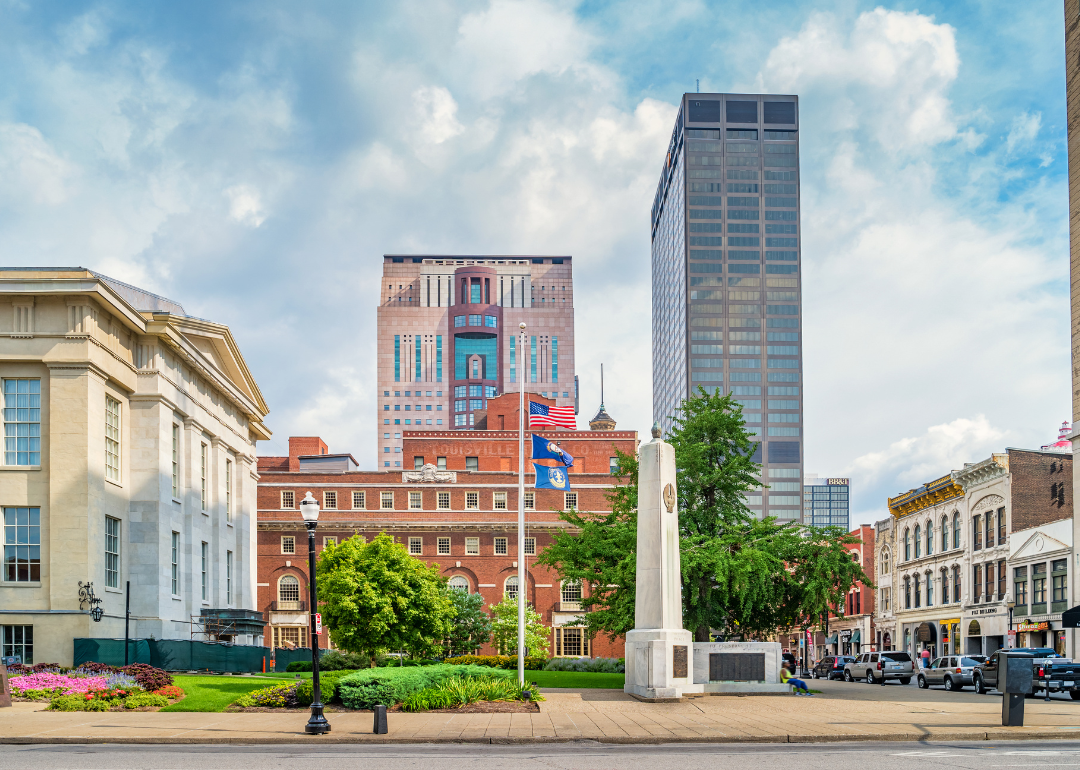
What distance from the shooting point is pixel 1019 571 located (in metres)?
62.9

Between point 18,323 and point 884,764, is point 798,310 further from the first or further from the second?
point 884,764

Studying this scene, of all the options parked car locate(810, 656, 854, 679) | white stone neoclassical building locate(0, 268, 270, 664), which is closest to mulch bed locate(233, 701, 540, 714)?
white stone neoclassical building locate(0, 268, 270, 664)

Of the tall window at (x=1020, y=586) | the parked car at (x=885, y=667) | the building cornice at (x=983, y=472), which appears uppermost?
the building cornice at (x=983, y=472)

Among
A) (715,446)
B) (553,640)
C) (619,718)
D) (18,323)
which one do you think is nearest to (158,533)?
(18,323)

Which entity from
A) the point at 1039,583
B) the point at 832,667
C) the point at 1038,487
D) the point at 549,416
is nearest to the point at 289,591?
the point at 832,667

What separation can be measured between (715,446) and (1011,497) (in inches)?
1253

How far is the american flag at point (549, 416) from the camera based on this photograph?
34500 millimetres

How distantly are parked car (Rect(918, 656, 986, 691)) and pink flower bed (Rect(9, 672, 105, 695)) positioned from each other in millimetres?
32742

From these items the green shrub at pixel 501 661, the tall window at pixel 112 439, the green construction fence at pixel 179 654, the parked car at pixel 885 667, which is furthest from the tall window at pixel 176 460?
the parked car at pixel 885 667

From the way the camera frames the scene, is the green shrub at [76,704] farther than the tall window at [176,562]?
No

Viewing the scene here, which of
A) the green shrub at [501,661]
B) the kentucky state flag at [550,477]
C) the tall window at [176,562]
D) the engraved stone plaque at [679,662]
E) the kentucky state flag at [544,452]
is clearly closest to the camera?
the engraved stone plaque at [679,662]

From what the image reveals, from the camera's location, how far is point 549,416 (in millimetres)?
36500

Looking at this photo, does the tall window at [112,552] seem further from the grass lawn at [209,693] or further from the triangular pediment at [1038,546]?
the triangular pediment at [1038,546]

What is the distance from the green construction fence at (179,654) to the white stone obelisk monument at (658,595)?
22.4 metres
